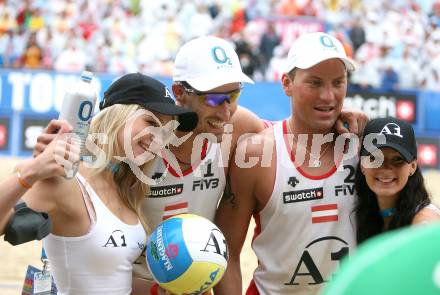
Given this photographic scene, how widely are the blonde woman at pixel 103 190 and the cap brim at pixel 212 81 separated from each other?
7.2 inches

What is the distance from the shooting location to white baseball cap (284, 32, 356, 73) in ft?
11.7

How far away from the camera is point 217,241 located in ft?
9.80

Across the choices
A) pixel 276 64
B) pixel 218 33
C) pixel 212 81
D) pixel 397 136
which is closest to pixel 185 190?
pixel 212 81

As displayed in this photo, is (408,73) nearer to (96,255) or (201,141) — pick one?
(201,141)

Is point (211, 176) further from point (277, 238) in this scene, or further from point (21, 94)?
point (21, 94)

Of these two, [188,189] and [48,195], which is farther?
[188,189]

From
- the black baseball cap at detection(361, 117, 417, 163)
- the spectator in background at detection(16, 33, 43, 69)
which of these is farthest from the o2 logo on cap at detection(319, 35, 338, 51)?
the spectator in background at detection(16, 33, 43, 69)

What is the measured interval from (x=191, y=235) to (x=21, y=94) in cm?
1175

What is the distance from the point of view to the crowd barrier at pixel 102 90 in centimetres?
1401

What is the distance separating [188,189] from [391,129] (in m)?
0.95

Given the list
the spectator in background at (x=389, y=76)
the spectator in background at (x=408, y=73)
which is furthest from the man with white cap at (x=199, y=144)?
the spectator in background at (x=408, y=73)

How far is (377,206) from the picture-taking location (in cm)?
342

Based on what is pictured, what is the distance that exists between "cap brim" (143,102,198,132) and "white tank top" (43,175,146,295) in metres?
0.44

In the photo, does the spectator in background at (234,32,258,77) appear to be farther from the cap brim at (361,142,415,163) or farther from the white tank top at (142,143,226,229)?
the cap brim at (361,142,415,163)
